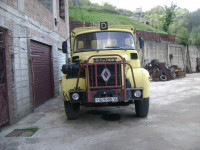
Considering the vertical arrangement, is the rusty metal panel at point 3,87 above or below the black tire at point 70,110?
above

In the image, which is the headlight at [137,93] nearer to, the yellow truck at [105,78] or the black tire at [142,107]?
the yellow truck at [105,78]

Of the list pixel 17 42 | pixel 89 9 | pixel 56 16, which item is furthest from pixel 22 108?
pixel 89 9

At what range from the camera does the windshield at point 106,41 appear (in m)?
5.84

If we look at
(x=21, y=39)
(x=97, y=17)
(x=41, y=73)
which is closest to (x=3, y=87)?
(x=21, y=39)

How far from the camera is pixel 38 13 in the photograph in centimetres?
766

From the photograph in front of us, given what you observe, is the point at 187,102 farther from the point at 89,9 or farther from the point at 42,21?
the point at 89,9

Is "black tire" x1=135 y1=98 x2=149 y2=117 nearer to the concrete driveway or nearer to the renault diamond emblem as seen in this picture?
the concrete driveway

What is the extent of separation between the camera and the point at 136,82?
197 inches

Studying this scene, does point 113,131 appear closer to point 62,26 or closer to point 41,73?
point 41,73

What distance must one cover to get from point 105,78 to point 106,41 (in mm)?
1489

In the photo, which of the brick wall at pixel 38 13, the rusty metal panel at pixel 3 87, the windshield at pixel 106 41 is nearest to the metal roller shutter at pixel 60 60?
the brick wall at pixel 38 13

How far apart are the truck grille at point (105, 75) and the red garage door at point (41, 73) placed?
2.91 m

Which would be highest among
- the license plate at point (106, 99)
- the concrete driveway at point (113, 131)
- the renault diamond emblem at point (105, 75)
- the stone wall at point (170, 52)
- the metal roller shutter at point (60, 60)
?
the stone wall at point (170, 52)

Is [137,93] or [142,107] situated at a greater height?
[137,93]
